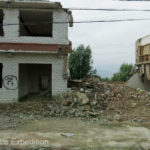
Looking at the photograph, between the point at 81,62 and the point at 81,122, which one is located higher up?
the point at 81,62

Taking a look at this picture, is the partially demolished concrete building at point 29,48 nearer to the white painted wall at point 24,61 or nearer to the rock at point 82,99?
the white painted wall at point 24,61

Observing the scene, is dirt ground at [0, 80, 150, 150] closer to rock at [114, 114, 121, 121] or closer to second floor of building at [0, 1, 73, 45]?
rock at [114, 114, 121, 121]

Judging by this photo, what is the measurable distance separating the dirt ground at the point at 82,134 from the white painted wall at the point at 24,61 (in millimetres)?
3442

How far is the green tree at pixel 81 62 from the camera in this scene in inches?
1021

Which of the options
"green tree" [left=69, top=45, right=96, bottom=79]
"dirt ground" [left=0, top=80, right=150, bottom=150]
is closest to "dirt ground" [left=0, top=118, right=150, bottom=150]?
"dirt ground" [left=0, top=80, right=150, bottom=150]

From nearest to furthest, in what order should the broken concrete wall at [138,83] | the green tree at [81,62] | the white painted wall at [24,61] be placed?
the white painted wall at [24,61] < the broken concrete wall at [138,83] < the green tree at [81,62]

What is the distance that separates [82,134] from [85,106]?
135 inches

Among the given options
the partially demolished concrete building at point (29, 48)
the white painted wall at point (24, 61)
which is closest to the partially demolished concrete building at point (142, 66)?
the partially demolished concrete building at point (29, 48)

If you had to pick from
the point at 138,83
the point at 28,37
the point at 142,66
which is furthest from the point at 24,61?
the point at 138,83

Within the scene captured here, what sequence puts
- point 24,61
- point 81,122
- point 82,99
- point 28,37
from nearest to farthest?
1. point 81,122
2. point 82,99
3. point 24,61
4. point 28,37

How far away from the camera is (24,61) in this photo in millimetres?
10648

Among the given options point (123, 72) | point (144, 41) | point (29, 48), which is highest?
point (144, 41)

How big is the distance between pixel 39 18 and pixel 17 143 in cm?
1021

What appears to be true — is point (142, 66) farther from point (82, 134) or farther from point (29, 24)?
point (82, 134)
